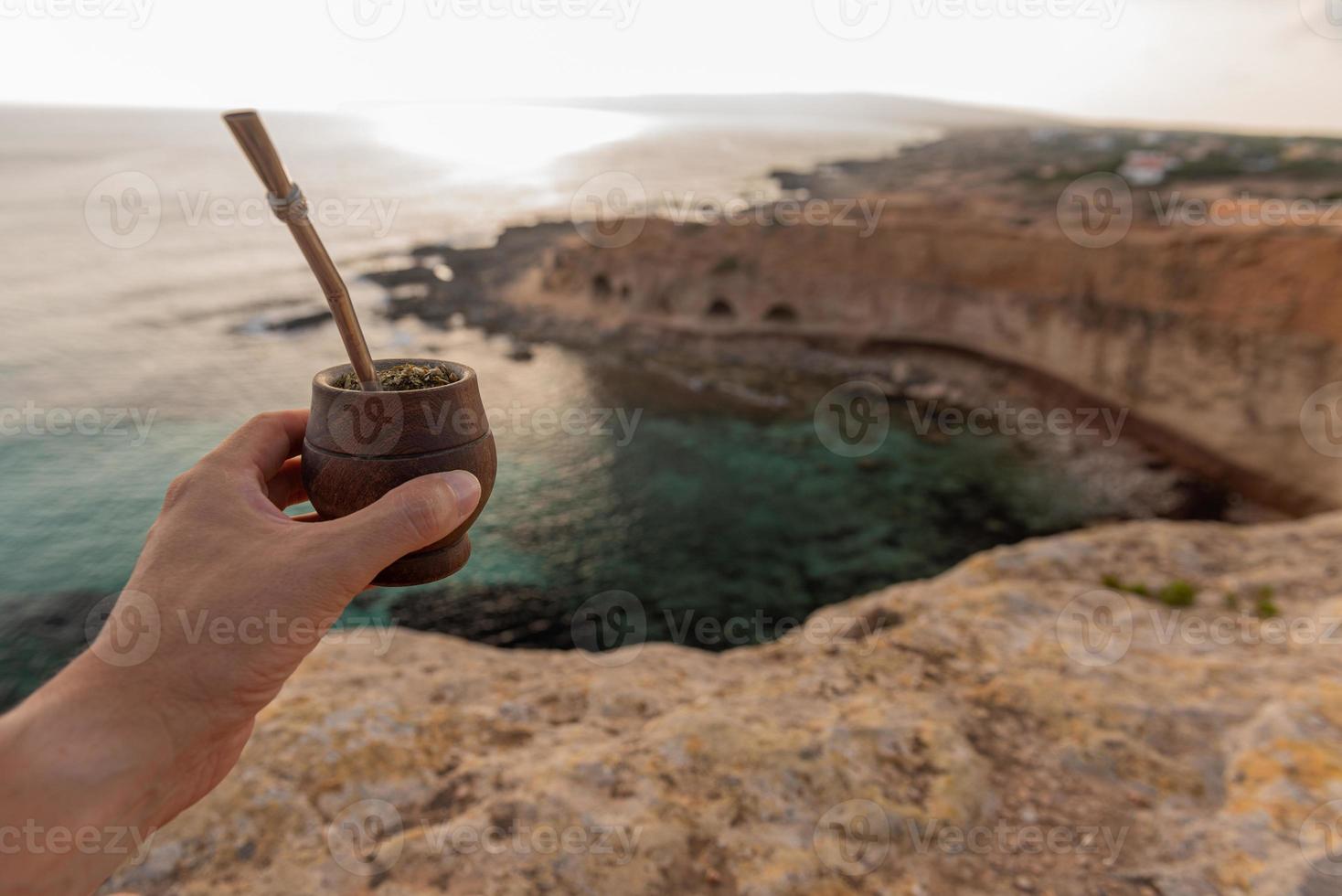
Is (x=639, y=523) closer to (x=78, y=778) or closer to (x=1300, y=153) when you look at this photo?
(x=78, y=778)

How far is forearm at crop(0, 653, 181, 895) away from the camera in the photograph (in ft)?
5.38

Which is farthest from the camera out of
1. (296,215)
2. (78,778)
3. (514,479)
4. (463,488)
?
(514,479)

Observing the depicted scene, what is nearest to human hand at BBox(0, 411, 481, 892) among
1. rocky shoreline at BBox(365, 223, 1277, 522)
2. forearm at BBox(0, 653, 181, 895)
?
forearm at BBox(0, 653, 181, 895)

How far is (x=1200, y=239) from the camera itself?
19953 millimetres

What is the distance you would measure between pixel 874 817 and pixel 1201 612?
4.19 m

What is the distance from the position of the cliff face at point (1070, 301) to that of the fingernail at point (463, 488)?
67.8 feet

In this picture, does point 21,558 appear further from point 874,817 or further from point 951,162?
point 951,162

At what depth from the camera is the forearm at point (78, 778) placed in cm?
164

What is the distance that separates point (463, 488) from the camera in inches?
94.9

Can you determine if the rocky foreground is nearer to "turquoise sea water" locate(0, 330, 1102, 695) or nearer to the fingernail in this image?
the fingernail

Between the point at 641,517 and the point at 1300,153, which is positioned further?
the point at 1300,153

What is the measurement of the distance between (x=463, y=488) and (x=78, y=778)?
3.80 feet

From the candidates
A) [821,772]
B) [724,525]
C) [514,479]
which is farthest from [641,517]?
[821,772]

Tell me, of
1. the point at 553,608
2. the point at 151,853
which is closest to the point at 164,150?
the point at 553,608
